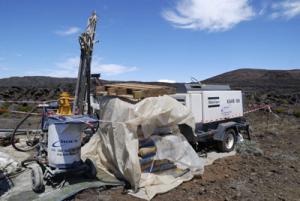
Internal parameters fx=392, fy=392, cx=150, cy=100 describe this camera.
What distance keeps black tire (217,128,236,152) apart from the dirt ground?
→ 1.40 feet

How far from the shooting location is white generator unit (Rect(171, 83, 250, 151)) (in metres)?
10.1

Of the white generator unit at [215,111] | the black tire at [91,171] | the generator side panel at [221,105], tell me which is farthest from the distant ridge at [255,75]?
the black tire at [91,171]

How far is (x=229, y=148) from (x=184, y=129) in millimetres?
2782

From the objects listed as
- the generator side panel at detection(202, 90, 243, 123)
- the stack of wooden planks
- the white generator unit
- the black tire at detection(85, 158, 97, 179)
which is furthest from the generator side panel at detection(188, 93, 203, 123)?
the black tire at detection(85, 158, 97, 179)

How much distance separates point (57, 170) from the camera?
281 inches

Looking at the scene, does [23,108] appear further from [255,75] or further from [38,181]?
[255,75]

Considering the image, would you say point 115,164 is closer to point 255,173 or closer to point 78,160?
point 78,160

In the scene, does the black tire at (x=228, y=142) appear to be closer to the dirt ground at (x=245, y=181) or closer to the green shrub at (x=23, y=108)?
the dirt ground at (x=245, y=181)

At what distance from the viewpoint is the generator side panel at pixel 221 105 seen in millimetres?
10570

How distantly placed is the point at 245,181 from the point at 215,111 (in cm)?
319

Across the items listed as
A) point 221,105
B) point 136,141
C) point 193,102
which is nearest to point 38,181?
point 136,141

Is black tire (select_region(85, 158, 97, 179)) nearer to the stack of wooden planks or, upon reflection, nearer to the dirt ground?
the dirt ground

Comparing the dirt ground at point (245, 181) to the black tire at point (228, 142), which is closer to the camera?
the dirt ground at point (245, 181)

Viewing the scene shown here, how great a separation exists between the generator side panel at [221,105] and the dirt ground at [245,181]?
123cm
